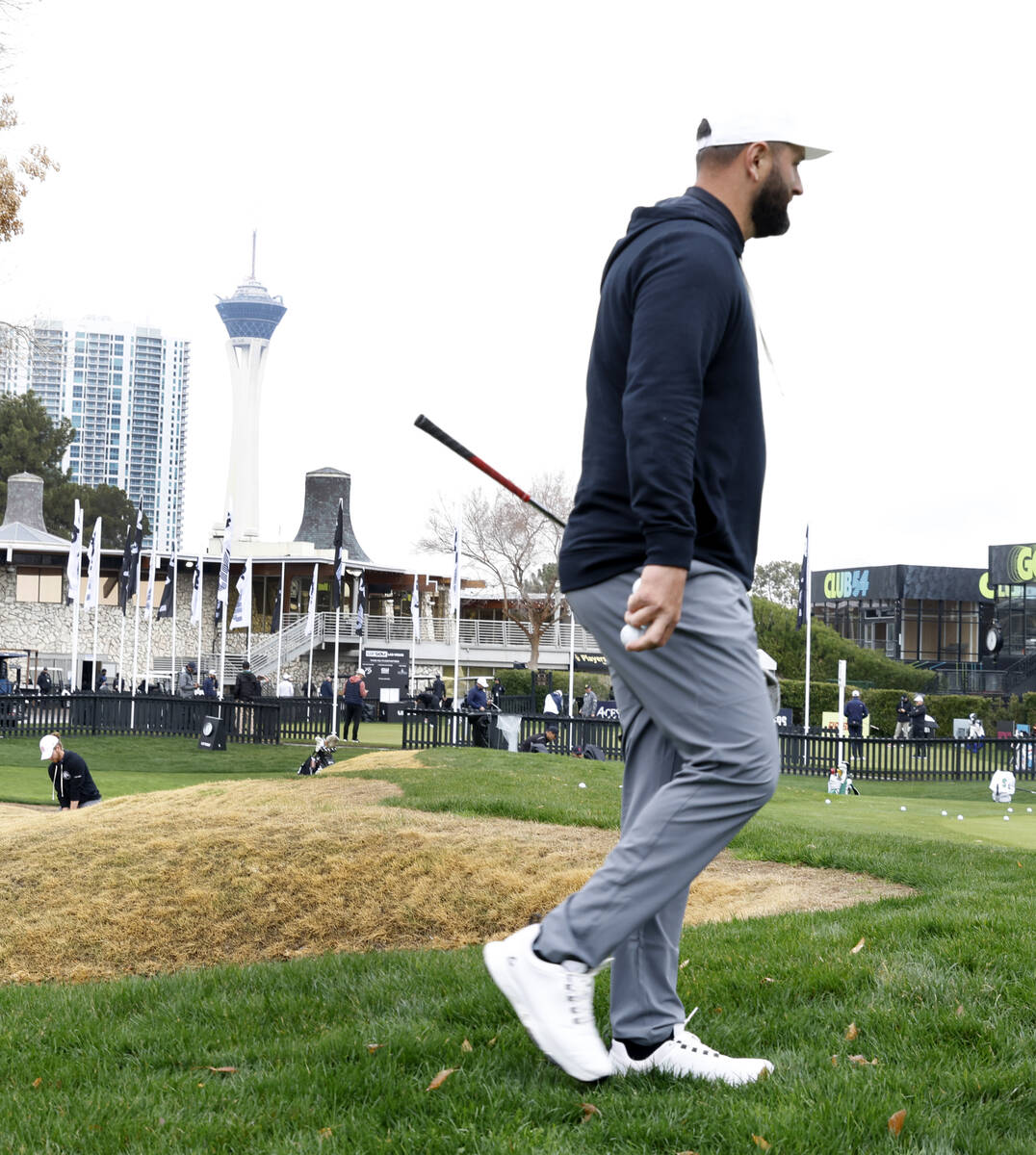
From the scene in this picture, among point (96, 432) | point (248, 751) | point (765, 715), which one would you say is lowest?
point (248, 751)

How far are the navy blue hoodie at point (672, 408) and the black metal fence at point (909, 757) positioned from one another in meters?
23.2

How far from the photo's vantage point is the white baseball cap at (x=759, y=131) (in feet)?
9.82

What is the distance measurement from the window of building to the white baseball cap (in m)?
62.1

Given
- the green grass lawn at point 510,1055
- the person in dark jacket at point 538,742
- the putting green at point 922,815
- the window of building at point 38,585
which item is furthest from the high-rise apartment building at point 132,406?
the green grass lawn at point 510,1055

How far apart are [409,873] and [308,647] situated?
50.6 meters

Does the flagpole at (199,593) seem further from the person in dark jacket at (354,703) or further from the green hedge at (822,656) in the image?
the green hedge at (822,656)

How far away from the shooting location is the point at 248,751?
26.2 m

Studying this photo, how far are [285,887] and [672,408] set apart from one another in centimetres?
574

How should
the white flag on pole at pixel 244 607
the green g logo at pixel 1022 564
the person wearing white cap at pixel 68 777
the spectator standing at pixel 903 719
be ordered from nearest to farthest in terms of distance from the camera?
the person wearing white cap at pixel 68 777 < the white flag on pole at pixel 244 607 < the spectator standing at pixel 903 719 < the green g logo at pixel 1022 564

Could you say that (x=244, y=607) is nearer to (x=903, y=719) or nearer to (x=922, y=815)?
(x=903, y=719)

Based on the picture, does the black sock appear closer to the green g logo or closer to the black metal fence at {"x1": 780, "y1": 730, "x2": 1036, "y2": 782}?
the black metal fence at {"x1": 780, "y1": 730, "x2": 1036, "y2": 782}

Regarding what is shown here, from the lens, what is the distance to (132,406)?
134m

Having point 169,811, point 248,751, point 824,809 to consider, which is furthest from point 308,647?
point 169,811

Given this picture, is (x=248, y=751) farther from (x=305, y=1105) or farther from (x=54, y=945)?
(x=305, y=1105)
